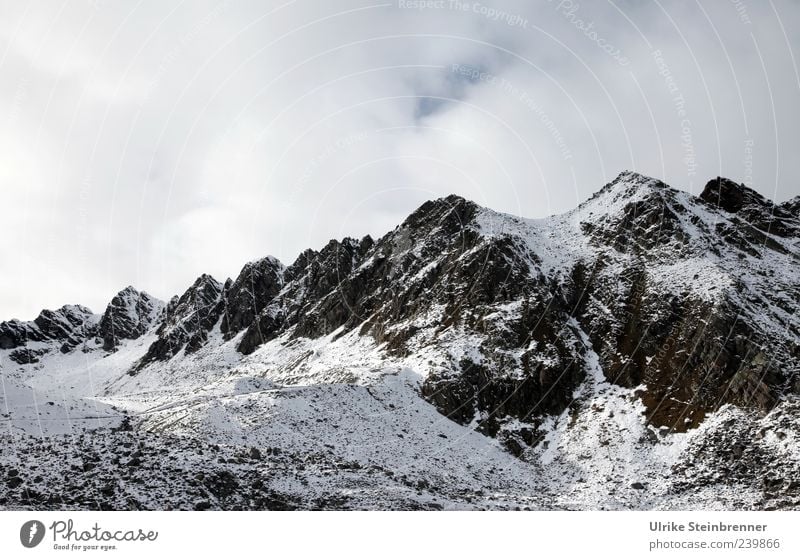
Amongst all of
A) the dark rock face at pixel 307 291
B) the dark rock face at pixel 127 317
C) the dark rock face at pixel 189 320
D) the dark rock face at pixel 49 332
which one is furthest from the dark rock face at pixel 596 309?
the dark rock face at pixel 49 332

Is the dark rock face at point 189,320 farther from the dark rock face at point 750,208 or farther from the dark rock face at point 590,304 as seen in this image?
the dark rock face at point 750,208

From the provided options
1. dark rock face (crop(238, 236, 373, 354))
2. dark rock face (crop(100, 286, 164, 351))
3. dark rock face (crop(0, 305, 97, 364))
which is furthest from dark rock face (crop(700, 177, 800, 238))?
dark rock face (crop(0, 305, 97, 364))

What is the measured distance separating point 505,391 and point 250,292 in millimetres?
81223

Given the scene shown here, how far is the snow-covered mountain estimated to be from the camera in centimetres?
2511

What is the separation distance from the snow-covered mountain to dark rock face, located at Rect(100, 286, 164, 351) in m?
75.9

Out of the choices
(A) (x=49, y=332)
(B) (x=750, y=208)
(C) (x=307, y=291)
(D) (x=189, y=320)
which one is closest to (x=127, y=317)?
(A) (x=49, y=332)

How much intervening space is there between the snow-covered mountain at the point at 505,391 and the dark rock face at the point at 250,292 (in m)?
26.5

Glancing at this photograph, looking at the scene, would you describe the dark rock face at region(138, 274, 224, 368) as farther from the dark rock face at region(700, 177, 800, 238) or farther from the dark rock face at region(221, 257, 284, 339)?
the dark rock face at region(700, 177, 800, 238)

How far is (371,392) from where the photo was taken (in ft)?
149

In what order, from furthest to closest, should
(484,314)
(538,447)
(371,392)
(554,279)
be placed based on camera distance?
(554,279)
(484,314)
(371,392)
(538,447)
